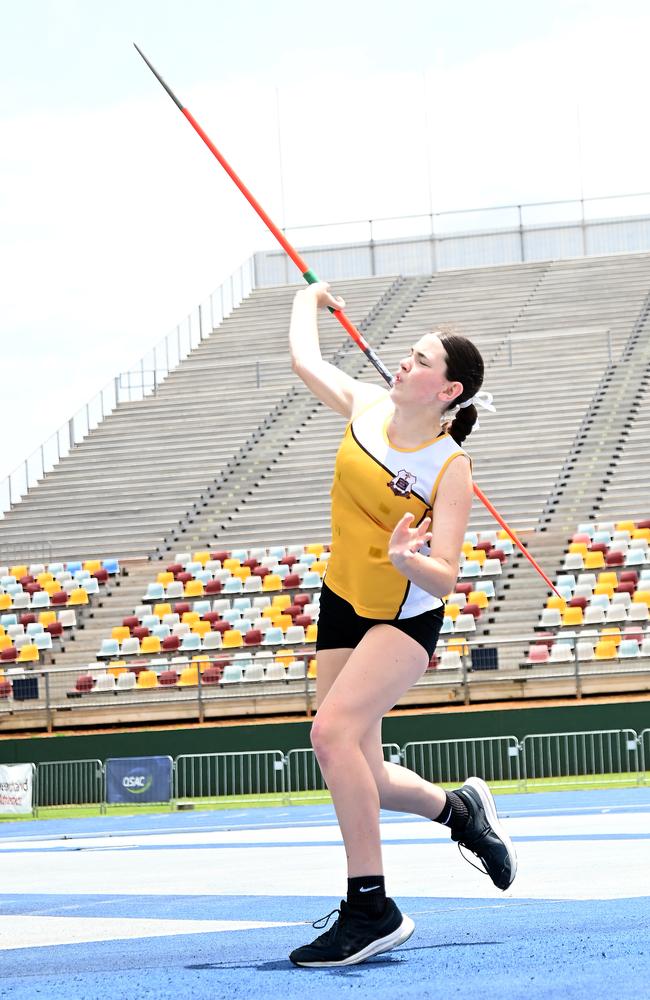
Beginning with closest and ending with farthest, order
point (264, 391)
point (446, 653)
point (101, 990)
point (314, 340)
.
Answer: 1. point (101, 990)
2. point (314, 340)
3. point (446, 653)
4. point (264, 391)

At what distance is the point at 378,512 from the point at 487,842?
4.50 ft

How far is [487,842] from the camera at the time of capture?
5207mm

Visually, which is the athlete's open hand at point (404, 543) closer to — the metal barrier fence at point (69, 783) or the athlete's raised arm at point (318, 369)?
the athlete's raised arm at point (318, 369)

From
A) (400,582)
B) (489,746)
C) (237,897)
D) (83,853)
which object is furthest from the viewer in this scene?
(489,746)

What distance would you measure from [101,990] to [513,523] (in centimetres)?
2716

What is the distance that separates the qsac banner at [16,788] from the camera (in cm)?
2119

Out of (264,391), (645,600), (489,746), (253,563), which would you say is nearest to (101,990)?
(489,746)

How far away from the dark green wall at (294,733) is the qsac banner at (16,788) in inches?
63.4

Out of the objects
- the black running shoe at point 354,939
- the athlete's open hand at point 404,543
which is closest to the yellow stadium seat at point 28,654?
the black running shoe at point 354,939

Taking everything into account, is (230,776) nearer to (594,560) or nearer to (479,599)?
(479,599)

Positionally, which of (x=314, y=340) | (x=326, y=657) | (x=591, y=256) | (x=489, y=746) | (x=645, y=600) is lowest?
(x=489, y=746)

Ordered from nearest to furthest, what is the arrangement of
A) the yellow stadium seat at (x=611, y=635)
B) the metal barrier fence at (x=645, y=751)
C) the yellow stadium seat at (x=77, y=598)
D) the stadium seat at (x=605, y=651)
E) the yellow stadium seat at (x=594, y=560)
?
the metal barrier fence at (x=645, y=751) < the yellow stadium seat at (x=611, y=635) < the stadium seat at (x=605, y=651) < the yellow stadium seat at (x=594, y=560) < the yellow stadium seat at (x=77, y=598)

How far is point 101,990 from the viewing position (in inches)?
143

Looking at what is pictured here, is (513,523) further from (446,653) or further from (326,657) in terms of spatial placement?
(326,657)
